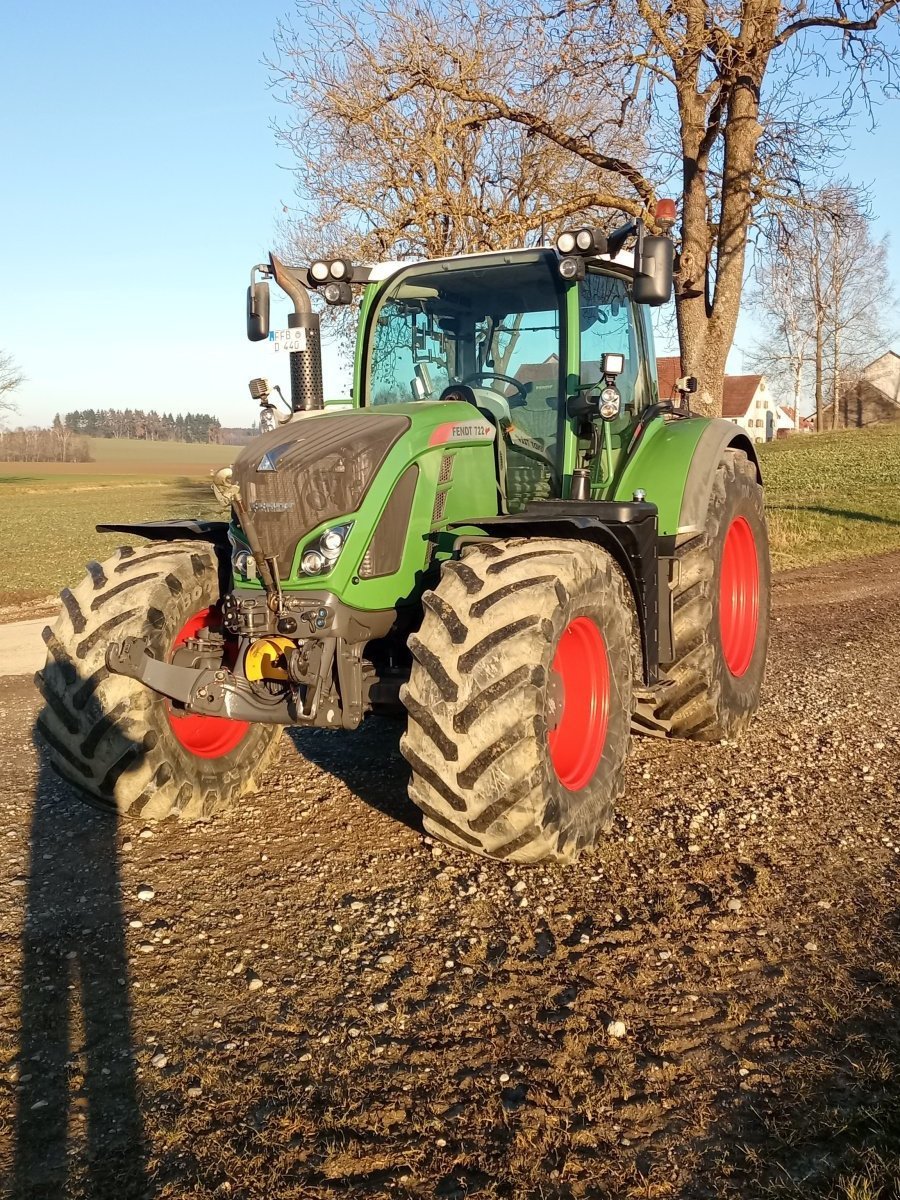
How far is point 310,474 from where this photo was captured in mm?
4258

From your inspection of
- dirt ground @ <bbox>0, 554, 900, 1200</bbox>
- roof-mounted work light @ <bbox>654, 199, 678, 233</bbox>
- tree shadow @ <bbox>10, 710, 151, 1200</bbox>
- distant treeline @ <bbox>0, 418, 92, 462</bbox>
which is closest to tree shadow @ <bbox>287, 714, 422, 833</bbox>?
dirt ground @ <bbox>0, 554, 900, 1200</bbox>

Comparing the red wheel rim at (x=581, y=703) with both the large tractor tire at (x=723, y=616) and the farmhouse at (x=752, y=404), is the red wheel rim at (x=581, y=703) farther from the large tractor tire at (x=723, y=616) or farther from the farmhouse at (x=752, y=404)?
the farmhouse at (x=752, y=404)

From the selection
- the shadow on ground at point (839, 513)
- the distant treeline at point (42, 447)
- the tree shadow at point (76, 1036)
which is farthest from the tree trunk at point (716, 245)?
the distant treeline at point (42, 447)

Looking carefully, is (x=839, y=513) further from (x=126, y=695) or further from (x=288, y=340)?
(x=126, y=695)

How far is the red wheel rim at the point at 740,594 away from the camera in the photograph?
21.1 ft

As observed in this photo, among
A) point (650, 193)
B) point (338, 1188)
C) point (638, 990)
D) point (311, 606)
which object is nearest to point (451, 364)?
point (311, 606)

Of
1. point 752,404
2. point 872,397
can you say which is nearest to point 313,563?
point 872,397

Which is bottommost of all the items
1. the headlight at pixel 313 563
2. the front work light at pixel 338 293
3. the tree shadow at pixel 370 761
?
the tree shadow at pixel 370 761

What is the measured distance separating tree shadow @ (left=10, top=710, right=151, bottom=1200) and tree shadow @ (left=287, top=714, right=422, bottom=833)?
1204mm

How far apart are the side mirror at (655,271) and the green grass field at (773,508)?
337 inches

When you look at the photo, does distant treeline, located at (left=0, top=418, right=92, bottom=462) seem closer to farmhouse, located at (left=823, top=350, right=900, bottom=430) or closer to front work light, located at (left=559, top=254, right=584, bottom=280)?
farmhouse, located at (left=823, top=350, right=900, bottom=430)

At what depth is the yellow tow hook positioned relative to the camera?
14.3 feet

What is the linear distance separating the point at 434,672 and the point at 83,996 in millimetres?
1532

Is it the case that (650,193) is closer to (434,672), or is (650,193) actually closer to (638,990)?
(434,672)
